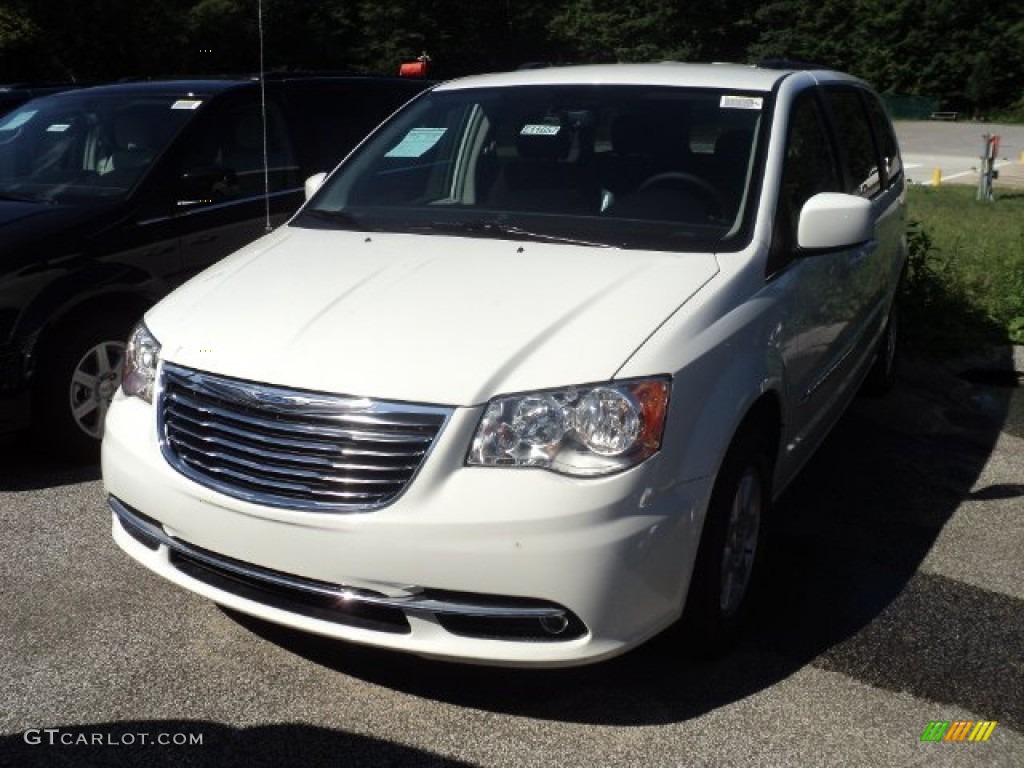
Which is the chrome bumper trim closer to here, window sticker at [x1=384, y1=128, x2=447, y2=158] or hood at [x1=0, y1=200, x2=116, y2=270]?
window sticker at [x1=384, y1=128, x2=447, y2=158]

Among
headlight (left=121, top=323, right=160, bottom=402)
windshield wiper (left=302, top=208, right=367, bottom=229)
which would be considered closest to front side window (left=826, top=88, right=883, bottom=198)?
windshield wiper (left=302, top=208, right=367, bottom=229)

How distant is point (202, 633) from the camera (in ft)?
12.4

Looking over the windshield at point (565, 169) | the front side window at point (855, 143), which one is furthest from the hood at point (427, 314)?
the front side window at point (855, 143)

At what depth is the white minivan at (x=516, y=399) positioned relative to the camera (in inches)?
118

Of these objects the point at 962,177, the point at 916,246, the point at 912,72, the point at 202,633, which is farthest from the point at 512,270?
the point at 912,72

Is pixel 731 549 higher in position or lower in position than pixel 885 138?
lower

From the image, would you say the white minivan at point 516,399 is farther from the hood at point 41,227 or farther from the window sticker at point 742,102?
the hood at point 41,227

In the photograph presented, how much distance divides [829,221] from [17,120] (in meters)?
4.85

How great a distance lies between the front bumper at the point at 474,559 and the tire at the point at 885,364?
3.70 meters

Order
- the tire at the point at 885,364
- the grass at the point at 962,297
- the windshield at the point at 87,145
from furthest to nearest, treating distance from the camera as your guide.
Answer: the grass at the point at 962,297
the tire at the point at 885,364
the windshield at the point at 87,145

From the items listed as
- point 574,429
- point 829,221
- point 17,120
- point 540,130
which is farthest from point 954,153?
point 574,429

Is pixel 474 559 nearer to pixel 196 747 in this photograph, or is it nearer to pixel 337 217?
pixel 196 747
